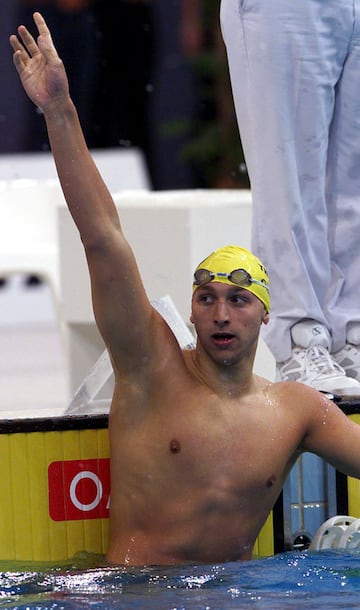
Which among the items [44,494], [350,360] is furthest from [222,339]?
[350,360]

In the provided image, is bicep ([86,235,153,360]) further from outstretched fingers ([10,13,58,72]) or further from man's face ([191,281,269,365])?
outstretched fingers ([10,13,58,72])

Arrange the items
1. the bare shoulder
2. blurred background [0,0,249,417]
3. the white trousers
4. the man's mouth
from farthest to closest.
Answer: blurred background [0,0,249,417]
the white trousers
the bare shoulder
the man's mouth

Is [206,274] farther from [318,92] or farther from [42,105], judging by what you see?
[318,92]

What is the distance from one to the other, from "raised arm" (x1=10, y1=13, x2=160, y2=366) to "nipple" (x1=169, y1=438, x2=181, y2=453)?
0.66 feet

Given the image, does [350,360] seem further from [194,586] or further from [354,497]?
[194,586]

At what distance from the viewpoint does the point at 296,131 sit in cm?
377

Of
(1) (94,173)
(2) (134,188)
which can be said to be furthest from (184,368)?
(2) (134,188)

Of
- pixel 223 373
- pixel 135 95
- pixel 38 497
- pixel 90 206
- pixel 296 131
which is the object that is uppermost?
pixel 135 95

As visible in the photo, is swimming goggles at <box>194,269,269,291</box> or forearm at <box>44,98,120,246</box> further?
swimming goggles at <box>194,269,269,291</box>

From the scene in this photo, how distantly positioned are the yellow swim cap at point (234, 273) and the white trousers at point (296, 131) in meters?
0.54

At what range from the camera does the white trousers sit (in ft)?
12.2

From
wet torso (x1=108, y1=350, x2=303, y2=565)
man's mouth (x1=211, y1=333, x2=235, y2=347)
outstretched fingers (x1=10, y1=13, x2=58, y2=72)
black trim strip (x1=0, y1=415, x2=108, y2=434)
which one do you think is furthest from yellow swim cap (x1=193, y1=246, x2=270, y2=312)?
outstretched fingers (x1=10, y1=13, x2=58, y2=72)

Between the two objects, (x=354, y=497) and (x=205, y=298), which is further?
(x=354, y=497)

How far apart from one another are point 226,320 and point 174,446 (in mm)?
299
